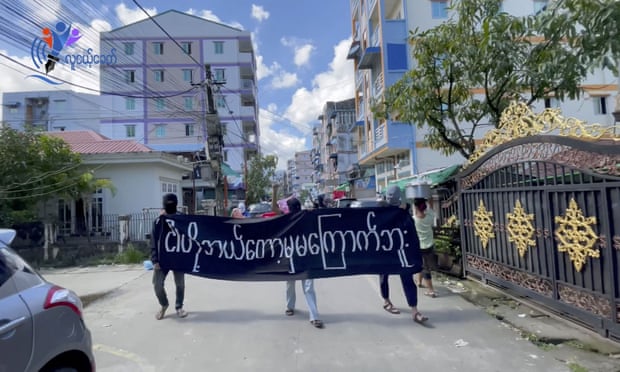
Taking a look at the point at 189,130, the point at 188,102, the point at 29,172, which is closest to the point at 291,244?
the point at 29,172

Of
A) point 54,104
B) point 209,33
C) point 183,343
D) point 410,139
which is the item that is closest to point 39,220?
point 183,343

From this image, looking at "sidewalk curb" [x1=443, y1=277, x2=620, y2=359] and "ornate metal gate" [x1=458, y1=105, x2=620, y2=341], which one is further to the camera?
"sidewalk curb" [x1=443, y1=277, x2=620, y2=359]

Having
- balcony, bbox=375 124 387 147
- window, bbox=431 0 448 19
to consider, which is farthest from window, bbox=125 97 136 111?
window, bbox=431 0 448 19

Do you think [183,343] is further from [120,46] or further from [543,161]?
[120,46]

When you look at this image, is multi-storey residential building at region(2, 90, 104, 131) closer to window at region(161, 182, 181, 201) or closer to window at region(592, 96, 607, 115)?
window at region(161, 182, 181, 201)

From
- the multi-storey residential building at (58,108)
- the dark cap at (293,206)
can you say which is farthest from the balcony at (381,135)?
the multi-storey residential building at (58,108)

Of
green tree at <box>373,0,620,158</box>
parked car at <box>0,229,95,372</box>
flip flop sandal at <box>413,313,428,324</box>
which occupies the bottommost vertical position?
flip flop sandal at <box>413,313,428,324</box>

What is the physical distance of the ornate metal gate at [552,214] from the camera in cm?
384

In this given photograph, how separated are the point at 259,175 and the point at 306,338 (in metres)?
35.5

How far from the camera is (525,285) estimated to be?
17.3 ft

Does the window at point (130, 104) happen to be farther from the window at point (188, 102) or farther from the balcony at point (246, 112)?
the balcony at point (246, 112)

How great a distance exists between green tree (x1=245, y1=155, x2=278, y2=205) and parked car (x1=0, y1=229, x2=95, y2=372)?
35.9 meters

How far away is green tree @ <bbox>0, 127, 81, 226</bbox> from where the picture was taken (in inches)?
439

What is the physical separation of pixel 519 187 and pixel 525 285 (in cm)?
138
